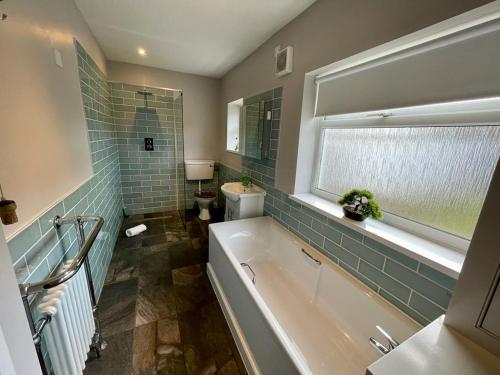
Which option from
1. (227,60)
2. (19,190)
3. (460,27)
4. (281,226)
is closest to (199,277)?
(281,226)

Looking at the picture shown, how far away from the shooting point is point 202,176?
3.64 metres

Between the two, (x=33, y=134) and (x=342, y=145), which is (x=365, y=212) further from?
(x=33, y=134)

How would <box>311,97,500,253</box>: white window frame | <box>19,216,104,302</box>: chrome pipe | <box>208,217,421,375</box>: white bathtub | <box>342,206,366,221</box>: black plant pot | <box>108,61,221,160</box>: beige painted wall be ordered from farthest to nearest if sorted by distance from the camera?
<box>108,61,221,160</box>: beige painted wall → <box>342,206,366,221</box>: black plant pot → <box>208,217,421,375</box>: white bathtub → <box>311,97,500,253</box>: white window frame → <box>19,216,104,302</box>: chrome pipe

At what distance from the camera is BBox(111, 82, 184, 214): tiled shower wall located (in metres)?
3.07

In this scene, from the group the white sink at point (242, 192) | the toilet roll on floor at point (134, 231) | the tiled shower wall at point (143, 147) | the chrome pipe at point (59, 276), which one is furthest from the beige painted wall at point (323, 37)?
the toilet roll on floor at point (134, 231)

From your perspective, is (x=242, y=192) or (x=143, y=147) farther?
(x=143, y=147)

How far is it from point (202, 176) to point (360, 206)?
9.11ft

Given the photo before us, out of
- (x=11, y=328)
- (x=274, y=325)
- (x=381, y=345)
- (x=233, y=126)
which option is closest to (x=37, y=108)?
(x=11, y=328)

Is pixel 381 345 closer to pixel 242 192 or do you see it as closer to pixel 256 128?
pixel 242 192

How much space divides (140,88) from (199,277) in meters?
2.72

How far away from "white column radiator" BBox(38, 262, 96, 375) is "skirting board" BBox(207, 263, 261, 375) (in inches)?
35.4

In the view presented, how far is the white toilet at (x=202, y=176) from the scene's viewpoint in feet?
11.2

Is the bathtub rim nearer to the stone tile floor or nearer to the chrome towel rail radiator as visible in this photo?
the stone tile floor

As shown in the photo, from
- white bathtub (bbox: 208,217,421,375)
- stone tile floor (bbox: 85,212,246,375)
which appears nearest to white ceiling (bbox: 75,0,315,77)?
white bathtub (bbox: 208,217,421,375)
